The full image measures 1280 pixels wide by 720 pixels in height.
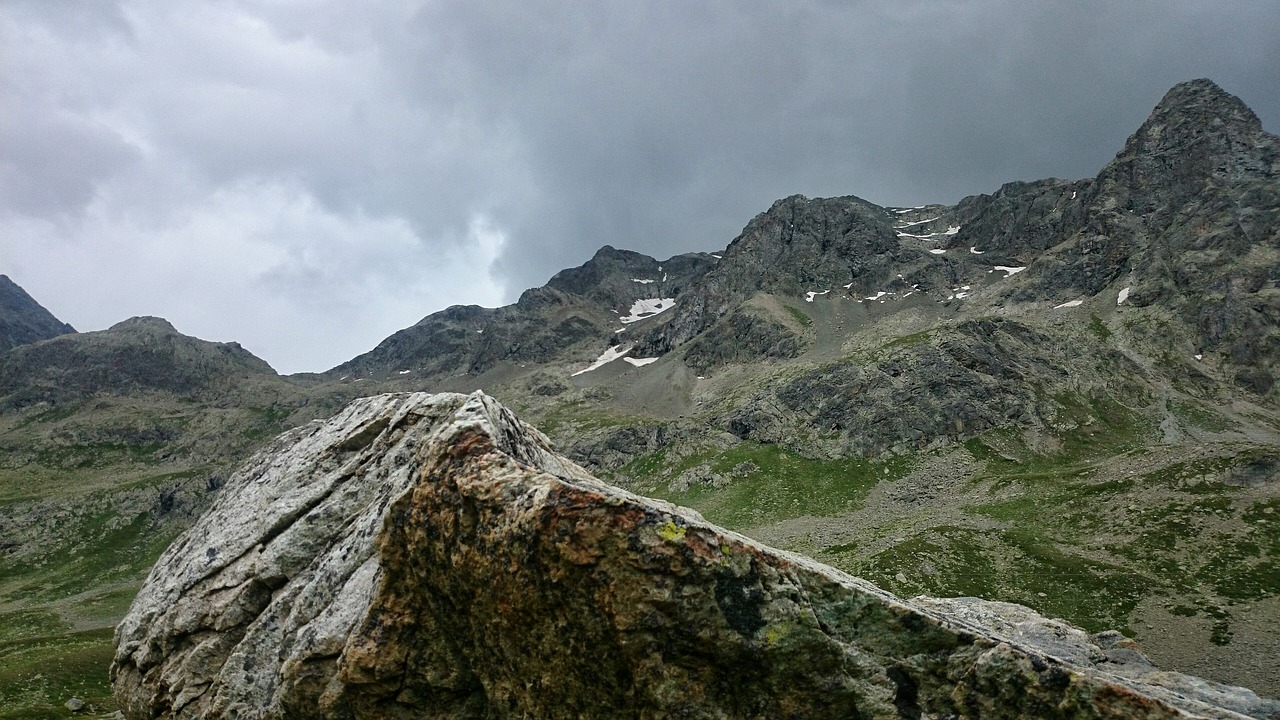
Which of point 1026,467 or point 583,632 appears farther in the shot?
point 1026,467

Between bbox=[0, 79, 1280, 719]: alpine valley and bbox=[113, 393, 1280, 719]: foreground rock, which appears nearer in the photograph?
bbox=[113, 393, 1280, 719]: foreground rock

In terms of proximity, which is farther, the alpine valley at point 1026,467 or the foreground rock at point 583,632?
the alpine valley at point 1026,467

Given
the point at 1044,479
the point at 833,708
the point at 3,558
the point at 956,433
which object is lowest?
the point at 3,558

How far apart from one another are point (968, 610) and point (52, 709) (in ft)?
234

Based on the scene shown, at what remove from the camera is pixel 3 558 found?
168375 millimetres

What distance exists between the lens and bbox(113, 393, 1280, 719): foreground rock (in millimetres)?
8531

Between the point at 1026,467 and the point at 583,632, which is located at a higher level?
the point at 1026,467

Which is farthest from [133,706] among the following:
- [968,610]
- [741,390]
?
[741,390]

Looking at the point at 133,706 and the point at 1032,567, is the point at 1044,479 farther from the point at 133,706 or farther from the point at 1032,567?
the point at 133,706

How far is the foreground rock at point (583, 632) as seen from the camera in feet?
28.0

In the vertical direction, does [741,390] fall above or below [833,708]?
above

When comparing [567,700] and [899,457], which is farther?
[899,457]

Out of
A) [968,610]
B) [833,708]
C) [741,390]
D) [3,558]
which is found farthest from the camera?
[741,390]

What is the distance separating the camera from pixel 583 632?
8.91 metres
